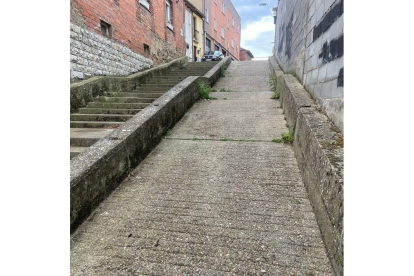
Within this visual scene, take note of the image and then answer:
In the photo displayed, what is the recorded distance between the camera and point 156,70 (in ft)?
31.9

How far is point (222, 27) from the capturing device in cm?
3122

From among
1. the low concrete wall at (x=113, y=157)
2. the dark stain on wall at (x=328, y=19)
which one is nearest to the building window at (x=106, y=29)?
the low concrete wall at (x=113, y=157)

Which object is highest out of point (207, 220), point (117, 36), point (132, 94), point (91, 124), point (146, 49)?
point (146, 49)

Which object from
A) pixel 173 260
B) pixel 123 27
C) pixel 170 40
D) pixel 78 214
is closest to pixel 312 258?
pixel 173 260

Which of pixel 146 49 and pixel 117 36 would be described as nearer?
pixel 117 36

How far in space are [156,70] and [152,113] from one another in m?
6.14

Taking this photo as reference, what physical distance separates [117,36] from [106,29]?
0.45 m

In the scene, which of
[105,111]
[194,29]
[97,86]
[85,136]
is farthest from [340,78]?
[194,29]

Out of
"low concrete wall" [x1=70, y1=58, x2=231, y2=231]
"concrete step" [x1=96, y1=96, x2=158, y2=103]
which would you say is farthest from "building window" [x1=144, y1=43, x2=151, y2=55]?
"low concrete wall" [x1=70, y1=58, x2=231, y2=231]

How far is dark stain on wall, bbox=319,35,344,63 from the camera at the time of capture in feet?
8.66

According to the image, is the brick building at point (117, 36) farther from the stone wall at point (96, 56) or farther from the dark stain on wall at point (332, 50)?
the dark stain on wall at point (332, 50)

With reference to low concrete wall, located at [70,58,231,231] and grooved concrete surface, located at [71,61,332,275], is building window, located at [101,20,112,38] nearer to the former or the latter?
low concrete wall, located at [70,58,231,231]

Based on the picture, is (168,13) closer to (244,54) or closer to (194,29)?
(194,29)

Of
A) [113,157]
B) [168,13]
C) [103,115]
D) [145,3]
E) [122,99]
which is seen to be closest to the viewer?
[113,157]
